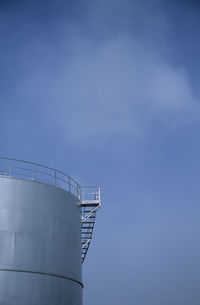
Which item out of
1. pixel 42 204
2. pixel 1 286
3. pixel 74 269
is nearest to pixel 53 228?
pixel 42 204

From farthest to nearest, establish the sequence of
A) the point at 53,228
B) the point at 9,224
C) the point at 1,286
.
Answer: the point at 53,228 < the point at 9,224 < the point at 1,286

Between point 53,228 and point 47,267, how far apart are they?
1738 millimetres

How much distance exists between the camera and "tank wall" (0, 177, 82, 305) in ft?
49.5

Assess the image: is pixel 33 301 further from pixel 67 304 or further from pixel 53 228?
pixel 53 228

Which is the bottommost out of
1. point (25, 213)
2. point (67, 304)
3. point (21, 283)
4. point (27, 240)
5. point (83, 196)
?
point (67, 304)

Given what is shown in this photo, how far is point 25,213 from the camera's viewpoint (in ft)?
53.6

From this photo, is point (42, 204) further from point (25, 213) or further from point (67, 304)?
point (67, 304)

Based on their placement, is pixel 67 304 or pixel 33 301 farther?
pixel 67 304

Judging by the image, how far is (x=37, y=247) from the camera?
52.7ft

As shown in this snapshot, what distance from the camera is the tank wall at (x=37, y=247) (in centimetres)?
1509

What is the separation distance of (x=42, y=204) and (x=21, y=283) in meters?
3.54

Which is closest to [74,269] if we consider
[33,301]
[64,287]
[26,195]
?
[64,287]

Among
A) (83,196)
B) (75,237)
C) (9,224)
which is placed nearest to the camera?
(9,224)

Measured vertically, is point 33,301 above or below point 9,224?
below
